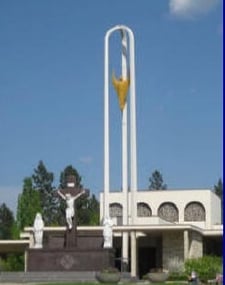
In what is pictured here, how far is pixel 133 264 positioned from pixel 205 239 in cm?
1238

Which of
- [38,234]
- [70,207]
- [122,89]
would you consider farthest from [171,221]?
[70,207]

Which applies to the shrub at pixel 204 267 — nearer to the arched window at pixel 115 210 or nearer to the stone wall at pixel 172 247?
the stone wall at pixel 172 247

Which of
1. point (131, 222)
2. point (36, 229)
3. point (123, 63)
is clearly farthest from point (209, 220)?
point (36, 229)

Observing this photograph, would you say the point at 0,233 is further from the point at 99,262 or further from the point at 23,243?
the point at 99,262

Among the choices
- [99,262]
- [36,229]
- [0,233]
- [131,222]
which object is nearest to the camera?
[99,262]

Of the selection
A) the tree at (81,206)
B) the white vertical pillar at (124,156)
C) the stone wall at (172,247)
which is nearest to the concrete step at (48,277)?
the white vertical pillar at (124,156)

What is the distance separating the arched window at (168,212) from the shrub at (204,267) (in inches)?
540

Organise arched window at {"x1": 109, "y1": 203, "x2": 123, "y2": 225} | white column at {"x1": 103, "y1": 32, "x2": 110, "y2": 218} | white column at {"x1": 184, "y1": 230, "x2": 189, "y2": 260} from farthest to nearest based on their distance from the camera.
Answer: arched window at {"x1": 109, "y1": 203, "x2": 123, "y2": 225} < white column at {"x1": 184, "y1": 230, "x2": 189, "y2": 260} < white column at {"x1": 103, "y1": 32, "x2": 110, "y2": 218}

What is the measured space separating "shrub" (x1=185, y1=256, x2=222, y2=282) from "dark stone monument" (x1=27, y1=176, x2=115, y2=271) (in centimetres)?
813

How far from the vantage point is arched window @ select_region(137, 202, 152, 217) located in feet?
190

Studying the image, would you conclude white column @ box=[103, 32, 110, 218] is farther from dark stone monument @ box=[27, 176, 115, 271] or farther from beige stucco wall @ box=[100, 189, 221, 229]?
beige stucco wall @ box=[100, 189, 221, 229]

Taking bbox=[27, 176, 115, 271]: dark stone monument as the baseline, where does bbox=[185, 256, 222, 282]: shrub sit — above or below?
below

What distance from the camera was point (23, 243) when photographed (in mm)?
52156

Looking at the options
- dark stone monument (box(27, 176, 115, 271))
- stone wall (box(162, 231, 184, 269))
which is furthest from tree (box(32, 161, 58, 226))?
dark stone monument (box(27, 176, 115, 271))
